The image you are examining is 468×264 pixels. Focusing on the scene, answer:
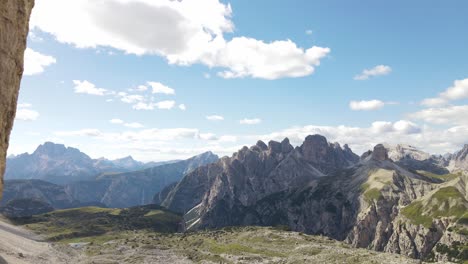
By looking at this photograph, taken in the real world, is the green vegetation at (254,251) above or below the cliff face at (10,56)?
below

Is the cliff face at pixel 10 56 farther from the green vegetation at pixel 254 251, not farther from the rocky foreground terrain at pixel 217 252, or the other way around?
the rocky foreground terrain at pixel 217 252

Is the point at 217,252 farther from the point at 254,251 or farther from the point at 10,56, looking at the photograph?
the point at 10,56

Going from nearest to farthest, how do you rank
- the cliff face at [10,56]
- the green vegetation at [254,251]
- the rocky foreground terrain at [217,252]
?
the cliff face at [10,56] < the green vegetation at [254,251] < the rocky foreground terrain at [217,252]

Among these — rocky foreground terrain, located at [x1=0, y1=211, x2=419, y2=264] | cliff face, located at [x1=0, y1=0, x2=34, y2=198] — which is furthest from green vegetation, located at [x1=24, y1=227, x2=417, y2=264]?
cliff face, located at [x1=0, y1=0, x2=34, y2=198]

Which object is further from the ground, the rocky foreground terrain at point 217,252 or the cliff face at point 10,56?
the cliff face at point 10,56

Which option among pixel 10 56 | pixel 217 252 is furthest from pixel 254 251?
pixel 10 56

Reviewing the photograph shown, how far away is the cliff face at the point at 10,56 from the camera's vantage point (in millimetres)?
23562

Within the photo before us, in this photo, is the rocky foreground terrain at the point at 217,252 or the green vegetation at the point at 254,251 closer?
the green vegetation at the point at 254,251

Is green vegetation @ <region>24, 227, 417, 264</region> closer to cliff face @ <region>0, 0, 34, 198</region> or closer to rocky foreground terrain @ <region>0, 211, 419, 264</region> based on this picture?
rocky foreground terrain @ <region>0, 211, 419, 264</region>

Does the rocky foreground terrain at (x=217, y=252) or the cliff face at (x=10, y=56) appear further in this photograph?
the rocky foreground terrain at (x=217, y=252)

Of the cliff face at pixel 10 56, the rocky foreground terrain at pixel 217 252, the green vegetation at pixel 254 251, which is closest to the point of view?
the cliff face at pixel 10 56

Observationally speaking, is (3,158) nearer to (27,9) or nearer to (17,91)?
(17,91)

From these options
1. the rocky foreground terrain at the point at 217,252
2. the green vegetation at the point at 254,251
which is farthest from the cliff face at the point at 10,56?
the rocky foreground terrain at the point at 217,252

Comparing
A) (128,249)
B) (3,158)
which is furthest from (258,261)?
(3,158)
